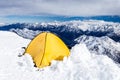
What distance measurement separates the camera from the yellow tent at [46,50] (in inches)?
897

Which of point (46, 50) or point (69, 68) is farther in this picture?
→ point (46, 50)

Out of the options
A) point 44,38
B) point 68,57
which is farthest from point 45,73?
point 44,38

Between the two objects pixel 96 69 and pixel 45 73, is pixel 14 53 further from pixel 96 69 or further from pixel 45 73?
pixel 96 69

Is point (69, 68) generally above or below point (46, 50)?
below

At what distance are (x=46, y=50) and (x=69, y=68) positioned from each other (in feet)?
12.2

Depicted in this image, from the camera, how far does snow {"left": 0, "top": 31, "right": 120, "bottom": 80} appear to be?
59.4ft

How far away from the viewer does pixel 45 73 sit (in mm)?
20344

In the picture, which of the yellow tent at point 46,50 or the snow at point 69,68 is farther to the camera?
the yellow tent at point 46,50

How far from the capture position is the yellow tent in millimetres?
22791

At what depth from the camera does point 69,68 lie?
2042 centimetres

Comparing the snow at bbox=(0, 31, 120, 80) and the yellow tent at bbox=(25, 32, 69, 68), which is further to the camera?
the yellow tent at bbox=(25, 32, 69, 68)

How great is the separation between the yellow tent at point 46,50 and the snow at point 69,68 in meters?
0.61

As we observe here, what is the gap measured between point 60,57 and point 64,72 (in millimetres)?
3615

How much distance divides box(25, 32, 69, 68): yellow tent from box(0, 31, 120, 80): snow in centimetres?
61
